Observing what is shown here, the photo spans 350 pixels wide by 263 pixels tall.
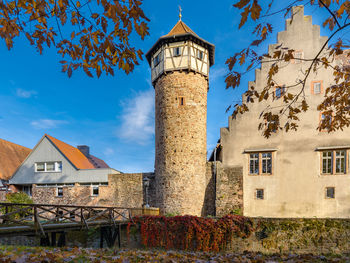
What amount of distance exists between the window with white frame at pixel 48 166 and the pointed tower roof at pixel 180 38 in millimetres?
12940

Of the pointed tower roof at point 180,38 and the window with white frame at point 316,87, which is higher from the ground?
the pointed tower roof at point 180,38

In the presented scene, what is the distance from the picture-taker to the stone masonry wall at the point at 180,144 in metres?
18.2

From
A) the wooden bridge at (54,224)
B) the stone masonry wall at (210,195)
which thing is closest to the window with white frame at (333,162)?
the stone masonry wall at (210,195)

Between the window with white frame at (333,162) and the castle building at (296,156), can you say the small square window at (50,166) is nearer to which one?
the castle building at (296,156)

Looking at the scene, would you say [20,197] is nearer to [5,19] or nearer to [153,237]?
[153,237]

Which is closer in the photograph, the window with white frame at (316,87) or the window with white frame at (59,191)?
the window with white frame at (316,87)

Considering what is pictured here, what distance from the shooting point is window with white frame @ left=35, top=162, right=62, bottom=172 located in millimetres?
23489

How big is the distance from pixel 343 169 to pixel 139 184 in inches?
579

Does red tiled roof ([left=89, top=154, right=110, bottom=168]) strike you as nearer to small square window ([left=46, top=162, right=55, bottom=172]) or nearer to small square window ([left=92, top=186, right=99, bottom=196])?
small square window ([left=46, top=162, right=55, bottom=172])

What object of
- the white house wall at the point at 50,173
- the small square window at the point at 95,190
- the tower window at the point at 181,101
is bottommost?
the small square window at the point at 95,190

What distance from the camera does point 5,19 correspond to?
3.54 m

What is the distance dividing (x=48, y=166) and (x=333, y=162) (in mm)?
23472

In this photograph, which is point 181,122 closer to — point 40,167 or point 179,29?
point 179,29

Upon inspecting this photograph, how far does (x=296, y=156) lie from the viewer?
54.5ft
